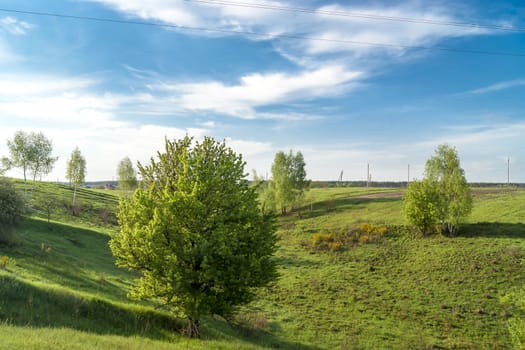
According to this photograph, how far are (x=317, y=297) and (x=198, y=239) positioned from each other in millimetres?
25616

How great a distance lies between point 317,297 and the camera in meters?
39.0

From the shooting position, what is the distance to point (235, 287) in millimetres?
18125

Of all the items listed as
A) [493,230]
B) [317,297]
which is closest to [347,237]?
[493,230]

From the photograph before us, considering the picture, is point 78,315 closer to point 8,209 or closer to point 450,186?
point 8,209

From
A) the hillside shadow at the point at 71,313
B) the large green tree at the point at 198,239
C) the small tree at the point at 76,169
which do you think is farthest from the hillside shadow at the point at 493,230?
the small tree at the point at 76,169

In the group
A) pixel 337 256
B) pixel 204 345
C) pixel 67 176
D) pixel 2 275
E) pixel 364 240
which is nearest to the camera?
pixel 204 345

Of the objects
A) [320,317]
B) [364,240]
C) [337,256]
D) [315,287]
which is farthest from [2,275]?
[364,240]

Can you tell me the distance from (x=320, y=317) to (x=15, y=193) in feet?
101

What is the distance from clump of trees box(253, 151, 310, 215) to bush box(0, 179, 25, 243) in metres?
63.9

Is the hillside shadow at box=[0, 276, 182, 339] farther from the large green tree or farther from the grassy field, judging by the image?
the large green tree

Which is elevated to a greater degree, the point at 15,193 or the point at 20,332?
the point at 15,193

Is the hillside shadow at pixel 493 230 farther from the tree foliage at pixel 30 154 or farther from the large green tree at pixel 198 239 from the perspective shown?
the tree foliage at pixel 30 154

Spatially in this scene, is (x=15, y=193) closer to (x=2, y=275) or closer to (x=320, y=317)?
(x=2, y=275)

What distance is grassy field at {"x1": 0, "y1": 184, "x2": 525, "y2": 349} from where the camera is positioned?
1780 centimetres
